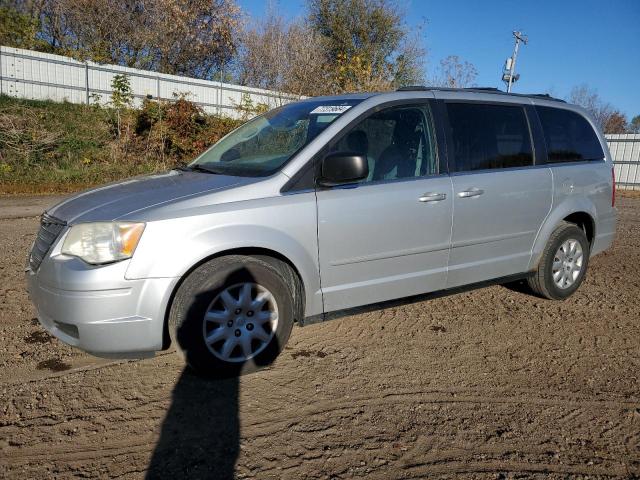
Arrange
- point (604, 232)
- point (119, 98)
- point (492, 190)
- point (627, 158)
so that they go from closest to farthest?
point (492, 190), point (604, 232), point (119, 98), point (627, 158)

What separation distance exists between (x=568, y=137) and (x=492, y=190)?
4.60 feet

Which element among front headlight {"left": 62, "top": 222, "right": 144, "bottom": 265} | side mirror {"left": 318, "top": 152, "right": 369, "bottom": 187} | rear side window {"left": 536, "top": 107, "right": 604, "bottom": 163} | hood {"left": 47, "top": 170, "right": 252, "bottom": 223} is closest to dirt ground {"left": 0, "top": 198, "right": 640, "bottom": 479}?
front headlight {"left": 62, "top": 222, "right": 144, "bottom": 265}

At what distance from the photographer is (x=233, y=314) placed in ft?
10.4

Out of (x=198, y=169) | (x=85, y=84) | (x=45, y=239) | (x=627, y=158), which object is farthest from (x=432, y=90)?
(x=627, y=158)

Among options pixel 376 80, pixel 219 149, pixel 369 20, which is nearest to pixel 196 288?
pixel 219 149

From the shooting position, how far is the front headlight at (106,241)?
2.89 meters

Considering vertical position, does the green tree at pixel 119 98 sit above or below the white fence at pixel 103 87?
below

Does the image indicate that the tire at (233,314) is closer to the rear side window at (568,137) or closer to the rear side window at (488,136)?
the rear side window at (488,136)

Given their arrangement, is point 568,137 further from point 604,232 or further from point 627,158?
point 627,158

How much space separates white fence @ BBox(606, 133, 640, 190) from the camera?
20125mm

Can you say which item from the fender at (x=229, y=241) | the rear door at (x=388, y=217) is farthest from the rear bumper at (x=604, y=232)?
the fender at (x=229, y=241)

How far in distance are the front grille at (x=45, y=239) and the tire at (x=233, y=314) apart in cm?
89

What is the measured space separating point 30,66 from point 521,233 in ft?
60.0

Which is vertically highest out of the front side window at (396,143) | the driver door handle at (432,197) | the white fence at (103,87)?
the white fence at (103,87)
